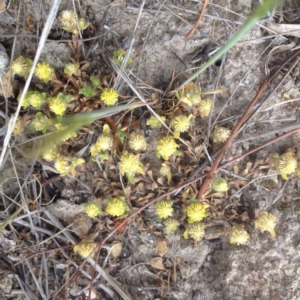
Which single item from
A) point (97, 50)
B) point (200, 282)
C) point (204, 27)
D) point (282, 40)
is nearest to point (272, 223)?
point (200, 282)

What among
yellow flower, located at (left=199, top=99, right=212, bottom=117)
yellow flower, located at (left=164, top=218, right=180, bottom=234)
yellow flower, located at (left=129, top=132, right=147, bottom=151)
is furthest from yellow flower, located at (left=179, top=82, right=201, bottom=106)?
yellow flower, located at (left=164, top=218, right=180, bottom=234)

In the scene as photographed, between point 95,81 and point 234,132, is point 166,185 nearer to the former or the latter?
point 234,132

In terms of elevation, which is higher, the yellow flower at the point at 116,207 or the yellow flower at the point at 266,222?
the yellow flower at the point at 266,222

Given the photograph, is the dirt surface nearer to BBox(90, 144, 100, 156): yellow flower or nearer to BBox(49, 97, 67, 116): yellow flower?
BBox(90, 144, 100, 156): yellow flower

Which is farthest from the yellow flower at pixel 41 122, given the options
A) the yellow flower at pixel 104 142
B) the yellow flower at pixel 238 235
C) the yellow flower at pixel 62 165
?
the yellow flower at pixel 238 235

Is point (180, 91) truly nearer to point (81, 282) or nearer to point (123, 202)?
point (123, 202)

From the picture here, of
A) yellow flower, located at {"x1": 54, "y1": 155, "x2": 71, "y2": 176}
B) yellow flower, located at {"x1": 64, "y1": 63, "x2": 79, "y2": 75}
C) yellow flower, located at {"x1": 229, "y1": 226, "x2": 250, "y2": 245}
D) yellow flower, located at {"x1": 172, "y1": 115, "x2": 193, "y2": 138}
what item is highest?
yellow flower, located at {"x1": 64, "y1": 63, "x2": 79, "y2": 75}

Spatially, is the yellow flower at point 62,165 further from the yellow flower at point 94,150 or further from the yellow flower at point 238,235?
the yellow flower at point 238,235
